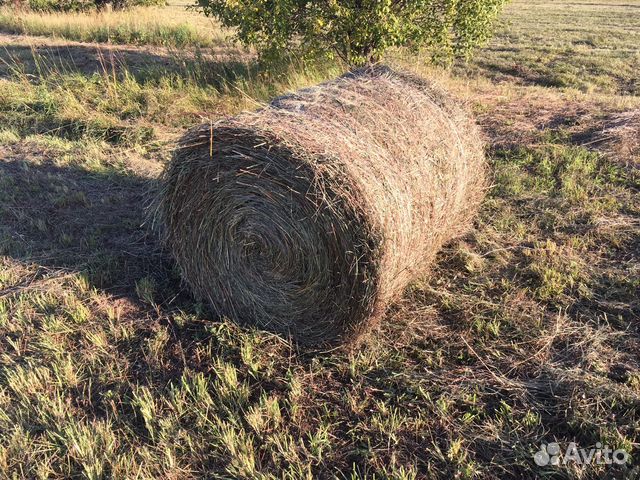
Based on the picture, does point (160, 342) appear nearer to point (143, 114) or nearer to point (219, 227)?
point (219, 227)

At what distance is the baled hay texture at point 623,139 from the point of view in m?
5.97

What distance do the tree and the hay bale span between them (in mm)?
3795

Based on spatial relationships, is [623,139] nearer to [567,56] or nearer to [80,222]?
[80,222]

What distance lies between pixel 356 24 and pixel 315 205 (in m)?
5.36

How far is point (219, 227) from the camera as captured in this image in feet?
12.0

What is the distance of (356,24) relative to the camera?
24.4ft

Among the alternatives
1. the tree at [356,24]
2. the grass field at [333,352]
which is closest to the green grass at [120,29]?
the tree at [356,24]

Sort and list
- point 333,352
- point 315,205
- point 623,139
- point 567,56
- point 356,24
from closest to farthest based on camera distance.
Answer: point 315,205 < point 333,352 < point 623,139 < point 356,24 < point 567,56

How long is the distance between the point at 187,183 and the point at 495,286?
2589mm

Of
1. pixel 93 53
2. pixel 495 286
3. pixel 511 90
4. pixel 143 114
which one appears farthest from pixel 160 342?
pixel 93 53

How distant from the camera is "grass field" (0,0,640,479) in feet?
8.58

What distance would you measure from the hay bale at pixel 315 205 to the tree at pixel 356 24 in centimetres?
379

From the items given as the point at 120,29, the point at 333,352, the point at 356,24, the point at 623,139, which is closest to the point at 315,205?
the point at 333,352

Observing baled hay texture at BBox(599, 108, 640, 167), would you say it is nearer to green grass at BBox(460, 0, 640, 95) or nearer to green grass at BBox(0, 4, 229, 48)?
green grass at BBox(460, 0, 640, 95)
